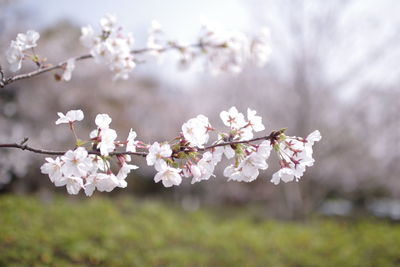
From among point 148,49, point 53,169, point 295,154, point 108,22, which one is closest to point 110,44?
point 108,22

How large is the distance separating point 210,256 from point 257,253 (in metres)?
0.78

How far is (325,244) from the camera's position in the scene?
18.9ft

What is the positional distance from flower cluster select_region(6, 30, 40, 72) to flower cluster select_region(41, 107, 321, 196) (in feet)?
2.72

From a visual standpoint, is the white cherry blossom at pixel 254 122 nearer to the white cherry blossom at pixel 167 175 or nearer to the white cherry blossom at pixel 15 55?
the white cherry blossom at pixel 167 175

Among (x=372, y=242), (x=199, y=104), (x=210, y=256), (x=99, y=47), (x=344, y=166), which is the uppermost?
(x=199, y=104)

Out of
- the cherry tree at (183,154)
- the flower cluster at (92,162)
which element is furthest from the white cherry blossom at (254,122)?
the flower cluster at (92,162)

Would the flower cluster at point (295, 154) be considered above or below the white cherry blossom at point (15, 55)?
below

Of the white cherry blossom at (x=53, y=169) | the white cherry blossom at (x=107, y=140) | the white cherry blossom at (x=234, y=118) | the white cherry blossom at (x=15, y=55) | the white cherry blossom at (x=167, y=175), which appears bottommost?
the white cherry blossom at (x=53, y=169)

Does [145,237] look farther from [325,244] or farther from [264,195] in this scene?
[264,195]

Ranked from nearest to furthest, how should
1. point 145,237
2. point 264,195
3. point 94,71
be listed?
point 145,237, point 94,71, point 264,195

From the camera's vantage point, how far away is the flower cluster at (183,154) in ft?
4.61

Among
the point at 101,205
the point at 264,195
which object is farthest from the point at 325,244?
the point at 264,195

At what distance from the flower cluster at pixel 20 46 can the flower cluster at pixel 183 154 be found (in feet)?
2.72

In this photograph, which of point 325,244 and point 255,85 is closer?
point 325,244
